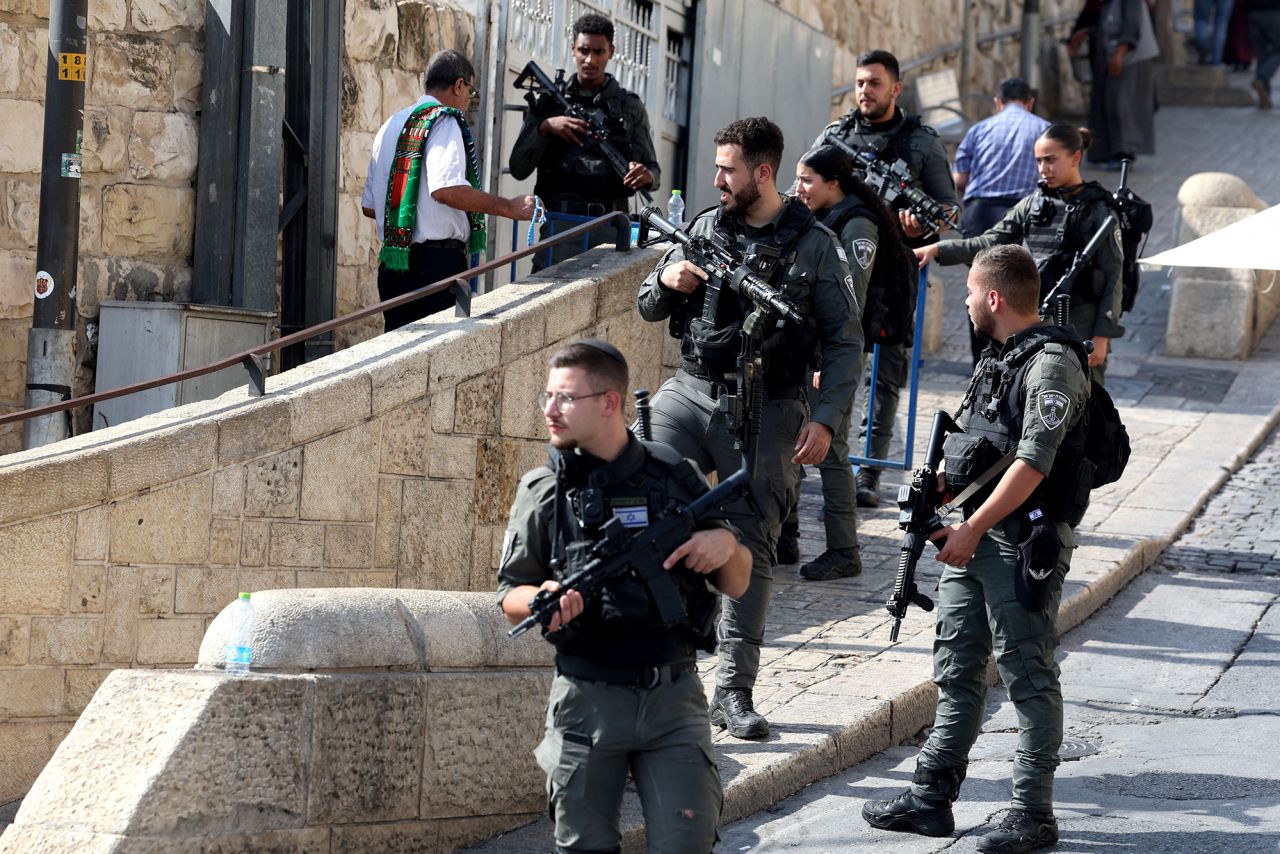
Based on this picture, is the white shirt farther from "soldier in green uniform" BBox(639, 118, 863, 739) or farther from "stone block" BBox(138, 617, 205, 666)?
"stone block" BBox(138, 617, 205, 666)

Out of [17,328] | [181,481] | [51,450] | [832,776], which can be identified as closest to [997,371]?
[832,776]

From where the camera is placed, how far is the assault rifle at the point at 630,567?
3984mm

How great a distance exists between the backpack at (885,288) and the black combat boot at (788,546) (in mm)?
1093

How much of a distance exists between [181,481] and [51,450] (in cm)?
48

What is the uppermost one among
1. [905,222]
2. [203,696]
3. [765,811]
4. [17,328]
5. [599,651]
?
[905,222]

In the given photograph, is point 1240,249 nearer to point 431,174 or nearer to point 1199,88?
point 431,174

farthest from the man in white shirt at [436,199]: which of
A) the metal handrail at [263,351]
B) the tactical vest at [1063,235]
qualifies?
the tactical vest at [1063,235]

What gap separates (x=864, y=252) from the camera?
729 centimetres

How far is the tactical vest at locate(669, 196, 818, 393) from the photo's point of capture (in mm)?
5891

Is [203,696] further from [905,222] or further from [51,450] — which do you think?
[905,222]

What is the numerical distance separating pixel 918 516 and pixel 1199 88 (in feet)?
65.1

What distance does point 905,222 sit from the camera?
28.4 feet

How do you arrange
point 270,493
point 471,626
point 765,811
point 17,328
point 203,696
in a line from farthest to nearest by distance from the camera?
point 17,328 < point 270,493 < point 765,811 < point 471,626 < point 203,696

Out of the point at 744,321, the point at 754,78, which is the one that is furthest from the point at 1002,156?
the point at 744,321
